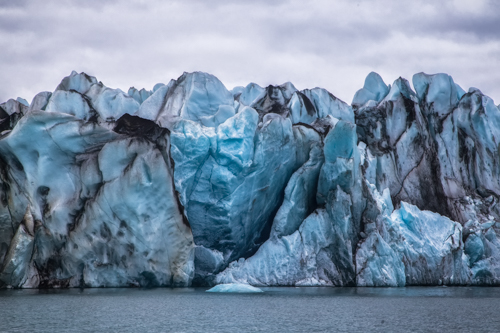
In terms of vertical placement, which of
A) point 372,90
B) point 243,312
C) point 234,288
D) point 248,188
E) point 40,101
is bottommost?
point 243,312

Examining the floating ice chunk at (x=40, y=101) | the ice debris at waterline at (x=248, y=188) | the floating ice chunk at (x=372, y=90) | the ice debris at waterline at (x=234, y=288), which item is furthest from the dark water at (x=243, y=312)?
the floating ice chunk at (x=372, y=90)

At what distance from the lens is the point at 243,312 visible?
16.2 meters

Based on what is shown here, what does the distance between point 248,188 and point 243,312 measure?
973cm

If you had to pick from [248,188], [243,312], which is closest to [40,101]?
[248,188]

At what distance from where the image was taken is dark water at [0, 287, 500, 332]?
13.5 m

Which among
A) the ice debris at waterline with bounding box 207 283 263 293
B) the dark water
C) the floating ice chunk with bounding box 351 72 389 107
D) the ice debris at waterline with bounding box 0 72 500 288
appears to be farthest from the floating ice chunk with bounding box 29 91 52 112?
the floating ice chunk with bounding box 351 72 389 107

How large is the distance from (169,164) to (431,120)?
52.2 ft

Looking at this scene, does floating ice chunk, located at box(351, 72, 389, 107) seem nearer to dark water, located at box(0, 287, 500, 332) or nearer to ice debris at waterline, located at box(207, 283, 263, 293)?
dark water, located at box(0, 287, 500, 332)

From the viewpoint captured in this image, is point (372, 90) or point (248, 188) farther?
point (372, 90)

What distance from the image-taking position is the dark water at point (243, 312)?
1352 cm

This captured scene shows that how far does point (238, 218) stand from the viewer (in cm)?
2559

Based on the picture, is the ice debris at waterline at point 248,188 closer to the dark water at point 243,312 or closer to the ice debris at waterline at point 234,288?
the ice debris at waterline at point 234,288

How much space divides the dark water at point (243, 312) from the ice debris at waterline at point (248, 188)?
2.03 metres

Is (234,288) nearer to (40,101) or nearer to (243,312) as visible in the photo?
(243,312)
